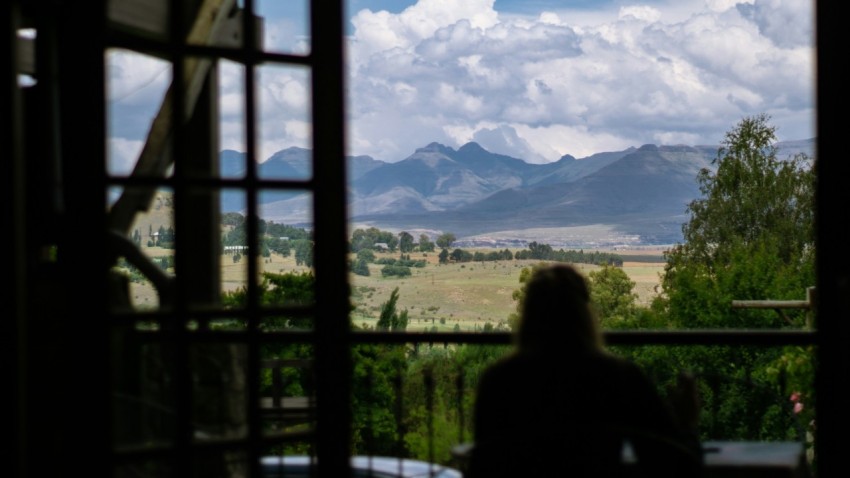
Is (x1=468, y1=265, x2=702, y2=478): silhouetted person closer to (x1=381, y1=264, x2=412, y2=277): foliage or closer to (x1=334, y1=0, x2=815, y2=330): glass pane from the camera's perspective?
(x1=334, y1=0, x2=815, y2=330): glass pane

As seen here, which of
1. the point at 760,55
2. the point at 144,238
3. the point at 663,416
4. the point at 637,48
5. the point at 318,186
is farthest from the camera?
the point at 637,48

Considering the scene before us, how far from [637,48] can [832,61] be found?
90648mm

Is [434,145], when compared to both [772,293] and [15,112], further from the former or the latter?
[15,112]

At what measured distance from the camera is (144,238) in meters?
2.54

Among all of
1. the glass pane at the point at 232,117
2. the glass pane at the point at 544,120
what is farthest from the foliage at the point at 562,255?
the glass pane at the point at 232,117

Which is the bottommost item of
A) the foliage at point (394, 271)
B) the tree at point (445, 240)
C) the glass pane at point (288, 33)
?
the foliage at point (394, 271)

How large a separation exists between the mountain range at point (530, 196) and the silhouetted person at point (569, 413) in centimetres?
5551

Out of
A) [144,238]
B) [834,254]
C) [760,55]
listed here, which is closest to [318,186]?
[144,238]

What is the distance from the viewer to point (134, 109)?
2.55 m

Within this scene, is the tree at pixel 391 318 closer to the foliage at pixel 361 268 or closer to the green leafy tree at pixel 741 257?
the foliage at pixel 361 268

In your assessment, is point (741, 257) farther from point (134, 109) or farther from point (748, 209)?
point (134, 109)

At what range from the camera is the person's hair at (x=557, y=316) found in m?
1.78

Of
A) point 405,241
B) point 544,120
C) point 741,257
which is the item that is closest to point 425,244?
point 405,241

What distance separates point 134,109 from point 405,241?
5623 centimetres
